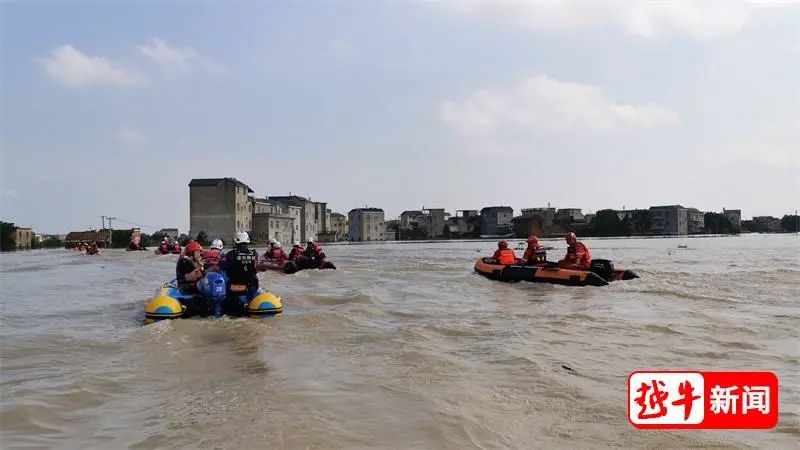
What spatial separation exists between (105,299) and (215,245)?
9.69ft

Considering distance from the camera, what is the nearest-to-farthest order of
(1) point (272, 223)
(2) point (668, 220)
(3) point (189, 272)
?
(3) point (189, 272)
(1) point (272, 223)
(2) point (668, 220)

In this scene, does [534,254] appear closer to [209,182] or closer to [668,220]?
[209,182]

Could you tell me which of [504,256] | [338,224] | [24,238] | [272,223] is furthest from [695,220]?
[24,238]

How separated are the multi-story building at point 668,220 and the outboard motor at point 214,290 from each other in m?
84.5

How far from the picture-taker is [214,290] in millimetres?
8641

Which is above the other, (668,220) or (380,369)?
(668,220)

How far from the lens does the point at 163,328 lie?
8086 millimetres

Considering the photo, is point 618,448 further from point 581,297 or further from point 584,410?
point 581,297

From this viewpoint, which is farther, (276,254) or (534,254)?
(276,254)

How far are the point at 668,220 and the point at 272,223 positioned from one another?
58.1 metres

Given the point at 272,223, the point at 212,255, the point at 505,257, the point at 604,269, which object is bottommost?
the point at 604,269

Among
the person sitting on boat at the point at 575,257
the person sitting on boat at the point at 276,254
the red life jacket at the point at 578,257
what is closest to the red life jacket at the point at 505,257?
the person sitting on boat at the point at 575,257

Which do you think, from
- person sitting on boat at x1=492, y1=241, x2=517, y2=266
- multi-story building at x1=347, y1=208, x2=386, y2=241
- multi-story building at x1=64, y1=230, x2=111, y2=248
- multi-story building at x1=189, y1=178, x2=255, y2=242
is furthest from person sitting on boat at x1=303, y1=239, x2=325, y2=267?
multi-story building at x1=347, y1=208, x2=386, y2=241

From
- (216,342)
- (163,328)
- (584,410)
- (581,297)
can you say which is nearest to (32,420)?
(216,342)
